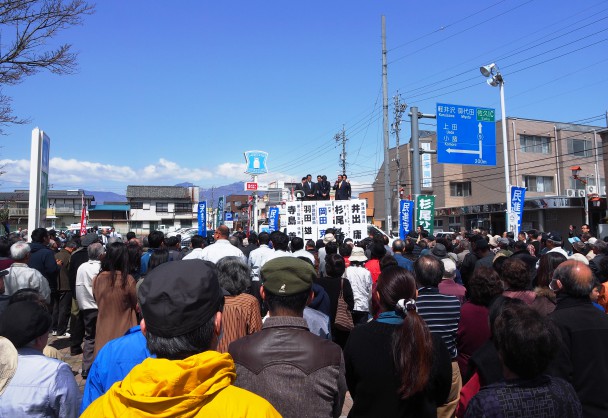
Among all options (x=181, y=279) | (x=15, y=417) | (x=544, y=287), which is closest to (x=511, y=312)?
(x=181, y=279)

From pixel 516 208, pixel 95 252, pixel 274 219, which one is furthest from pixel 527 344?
pixel 274 219

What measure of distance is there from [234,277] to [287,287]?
1513mm

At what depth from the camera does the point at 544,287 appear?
3.96 meters

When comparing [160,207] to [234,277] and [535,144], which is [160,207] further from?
[234,277]

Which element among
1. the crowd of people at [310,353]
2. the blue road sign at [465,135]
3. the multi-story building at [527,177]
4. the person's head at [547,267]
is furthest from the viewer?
the multi-story building at [527,177]

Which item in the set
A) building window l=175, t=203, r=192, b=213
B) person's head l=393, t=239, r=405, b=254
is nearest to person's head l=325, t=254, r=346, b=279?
person's head l=393, t=239, r=405, b=254

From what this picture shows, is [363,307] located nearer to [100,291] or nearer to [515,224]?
[100,291]

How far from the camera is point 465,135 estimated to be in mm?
15867

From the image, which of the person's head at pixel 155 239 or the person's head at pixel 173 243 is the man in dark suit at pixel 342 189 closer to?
the person's head at pixel 173 243

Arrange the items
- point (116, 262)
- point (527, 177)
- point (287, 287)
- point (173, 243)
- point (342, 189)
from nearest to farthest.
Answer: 1. point (287, 287)
2. point (116, 262)
3. point (173, 243)
4. point (342, 189)
5. point (527, 177)

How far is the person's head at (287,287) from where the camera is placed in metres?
2.47

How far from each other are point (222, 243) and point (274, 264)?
4.19 meters

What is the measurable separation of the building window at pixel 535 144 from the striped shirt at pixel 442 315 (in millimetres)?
36166

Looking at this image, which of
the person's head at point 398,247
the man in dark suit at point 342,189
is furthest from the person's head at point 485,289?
the man in dark suit at point 342,189
